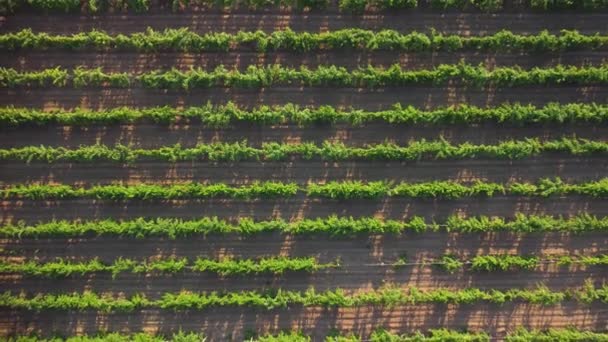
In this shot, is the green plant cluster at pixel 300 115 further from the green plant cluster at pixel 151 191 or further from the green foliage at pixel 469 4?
the green foliage at pixel 469 4

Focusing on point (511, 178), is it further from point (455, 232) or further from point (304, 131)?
point (304, 131)

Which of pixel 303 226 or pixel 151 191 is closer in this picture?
pixel 151 191

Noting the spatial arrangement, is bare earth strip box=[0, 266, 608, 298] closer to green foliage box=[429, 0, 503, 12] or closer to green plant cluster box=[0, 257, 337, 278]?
green plant cluster box=[0, 257, 337, 278]

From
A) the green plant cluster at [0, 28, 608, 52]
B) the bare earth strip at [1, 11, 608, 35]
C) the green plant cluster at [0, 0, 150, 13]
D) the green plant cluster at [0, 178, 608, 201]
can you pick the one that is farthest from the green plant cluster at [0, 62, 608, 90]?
the green plant cluster at [0, 178, 608, 201]

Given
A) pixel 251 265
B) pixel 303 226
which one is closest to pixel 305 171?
pixel 303 226

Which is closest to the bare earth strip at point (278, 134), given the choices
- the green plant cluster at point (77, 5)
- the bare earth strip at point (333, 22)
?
the bare earth strip at point (333, 22)

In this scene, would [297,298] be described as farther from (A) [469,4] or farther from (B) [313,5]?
(A) [469,4]

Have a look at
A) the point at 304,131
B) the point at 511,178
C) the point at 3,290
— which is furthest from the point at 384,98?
the point at 3,290
